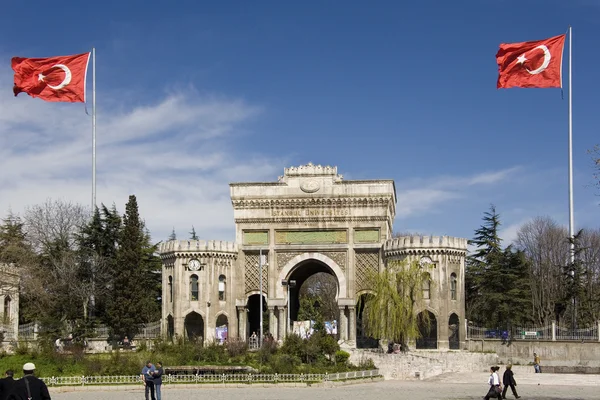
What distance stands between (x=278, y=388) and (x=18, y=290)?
2413 cm

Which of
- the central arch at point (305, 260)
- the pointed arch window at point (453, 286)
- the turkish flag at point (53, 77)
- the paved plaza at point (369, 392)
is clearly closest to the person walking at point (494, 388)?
the paved plaza at point (369, 392)

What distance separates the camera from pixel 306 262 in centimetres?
5316

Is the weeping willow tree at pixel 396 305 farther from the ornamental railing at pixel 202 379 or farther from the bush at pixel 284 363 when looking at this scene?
the ornamental railing at pixel 202 379

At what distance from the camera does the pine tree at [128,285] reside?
4784cm

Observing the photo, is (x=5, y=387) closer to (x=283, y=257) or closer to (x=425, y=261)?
(x=425, y=261)

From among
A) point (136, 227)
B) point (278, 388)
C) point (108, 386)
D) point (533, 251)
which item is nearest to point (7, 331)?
point (136, 227)

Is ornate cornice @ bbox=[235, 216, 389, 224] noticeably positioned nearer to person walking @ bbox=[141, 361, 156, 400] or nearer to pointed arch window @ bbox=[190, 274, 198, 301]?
pointed arch window @ bbox=[190, 274, 198, 301]

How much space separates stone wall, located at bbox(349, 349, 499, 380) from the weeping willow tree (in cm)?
185

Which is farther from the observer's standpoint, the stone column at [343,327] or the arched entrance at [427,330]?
the stone column at [343,327]

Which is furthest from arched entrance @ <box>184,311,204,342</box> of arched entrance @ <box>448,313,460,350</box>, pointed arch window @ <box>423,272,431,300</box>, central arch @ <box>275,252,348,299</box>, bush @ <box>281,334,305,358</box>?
arched entrance @ <box>448,313,460,350</box>

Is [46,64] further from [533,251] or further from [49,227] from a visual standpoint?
[533,251]

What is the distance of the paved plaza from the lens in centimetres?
2783

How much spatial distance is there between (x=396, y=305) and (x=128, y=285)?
596 inches

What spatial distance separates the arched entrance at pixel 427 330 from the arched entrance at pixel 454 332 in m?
0.89
